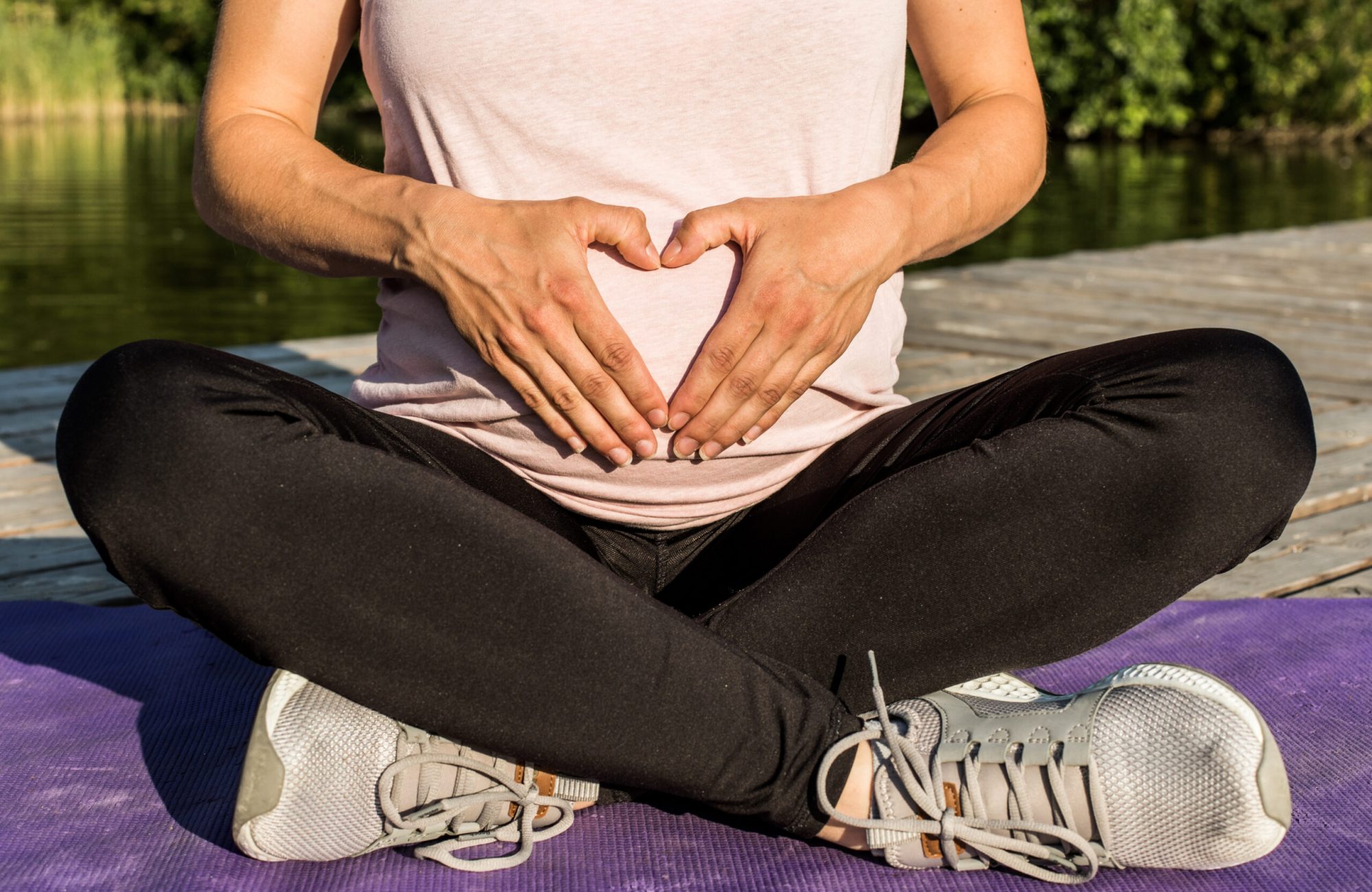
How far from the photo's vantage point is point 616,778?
113 centimetres

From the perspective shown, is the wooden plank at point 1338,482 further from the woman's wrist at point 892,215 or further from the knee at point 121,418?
the knee at point 121,418

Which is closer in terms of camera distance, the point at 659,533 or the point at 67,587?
the point at 659,533

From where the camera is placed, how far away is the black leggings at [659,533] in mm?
1060

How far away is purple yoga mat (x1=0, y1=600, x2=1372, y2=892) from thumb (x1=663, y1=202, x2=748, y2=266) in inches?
18.9

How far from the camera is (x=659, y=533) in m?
1.29

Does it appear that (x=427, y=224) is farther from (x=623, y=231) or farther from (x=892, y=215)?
(x=892, y=215)

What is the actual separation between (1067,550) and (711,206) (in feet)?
1.35

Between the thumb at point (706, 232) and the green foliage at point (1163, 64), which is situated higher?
the thumb at point (706, 232)

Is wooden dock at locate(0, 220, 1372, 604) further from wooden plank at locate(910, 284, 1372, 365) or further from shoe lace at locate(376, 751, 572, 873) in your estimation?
shoe lace at locate(376, 751, 572, 873)

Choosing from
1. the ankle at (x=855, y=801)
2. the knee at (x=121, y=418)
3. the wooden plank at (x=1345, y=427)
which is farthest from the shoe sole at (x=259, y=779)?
the wooden plank at (x=1345, y=427)

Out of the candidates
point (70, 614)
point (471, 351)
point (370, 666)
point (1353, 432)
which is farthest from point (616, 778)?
point (1353, 432)

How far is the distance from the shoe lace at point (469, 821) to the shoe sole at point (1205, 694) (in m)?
0.37

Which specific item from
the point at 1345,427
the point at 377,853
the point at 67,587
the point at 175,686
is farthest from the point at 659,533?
the point at 1345,427

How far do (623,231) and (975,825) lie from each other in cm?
55
